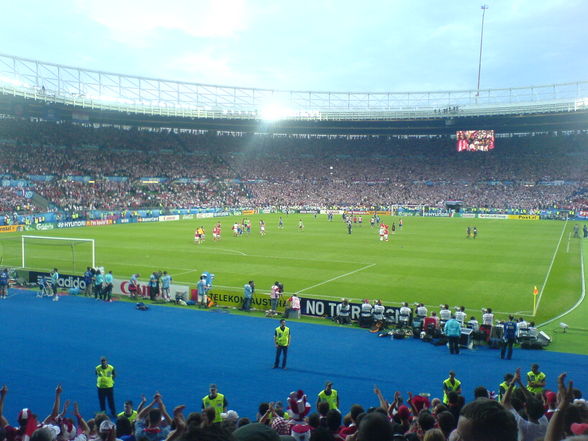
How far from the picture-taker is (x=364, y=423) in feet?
13.9

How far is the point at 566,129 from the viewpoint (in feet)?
328

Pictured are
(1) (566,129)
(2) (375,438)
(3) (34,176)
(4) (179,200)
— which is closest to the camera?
(2) (375,438)

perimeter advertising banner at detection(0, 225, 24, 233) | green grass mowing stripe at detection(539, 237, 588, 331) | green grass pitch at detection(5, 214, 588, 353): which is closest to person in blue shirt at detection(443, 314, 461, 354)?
green grass pitch at detection(5, 214, 588, 353)

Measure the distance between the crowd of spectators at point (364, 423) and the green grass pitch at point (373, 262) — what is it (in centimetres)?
1321

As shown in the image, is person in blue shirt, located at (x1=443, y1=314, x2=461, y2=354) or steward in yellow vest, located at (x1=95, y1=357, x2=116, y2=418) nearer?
steward in yellow vest, located at (x1=95, y1=357, x2=116, y2=418)

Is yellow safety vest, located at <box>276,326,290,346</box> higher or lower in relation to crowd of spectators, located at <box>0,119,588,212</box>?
lower

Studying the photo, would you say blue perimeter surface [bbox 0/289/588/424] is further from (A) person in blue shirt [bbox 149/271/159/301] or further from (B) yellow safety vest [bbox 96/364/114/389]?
(A) person in blue shirt [bbox 149/271/159/301]

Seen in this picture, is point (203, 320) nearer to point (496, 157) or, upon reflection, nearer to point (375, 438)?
point (375, 438)

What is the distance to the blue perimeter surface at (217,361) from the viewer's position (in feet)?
45.4

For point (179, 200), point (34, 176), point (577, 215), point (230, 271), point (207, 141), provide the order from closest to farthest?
point (230, 271) < point (34, 176) < point (577, 215) < point (179, 200) < point (207, 141)

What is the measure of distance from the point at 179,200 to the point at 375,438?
82472 millimetres

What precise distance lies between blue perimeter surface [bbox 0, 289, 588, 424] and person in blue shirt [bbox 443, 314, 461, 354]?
0.95ft

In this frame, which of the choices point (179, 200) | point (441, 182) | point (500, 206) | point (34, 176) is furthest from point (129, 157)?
point (500, 206)

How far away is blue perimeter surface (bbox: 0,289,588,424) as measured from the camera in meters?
13.8
